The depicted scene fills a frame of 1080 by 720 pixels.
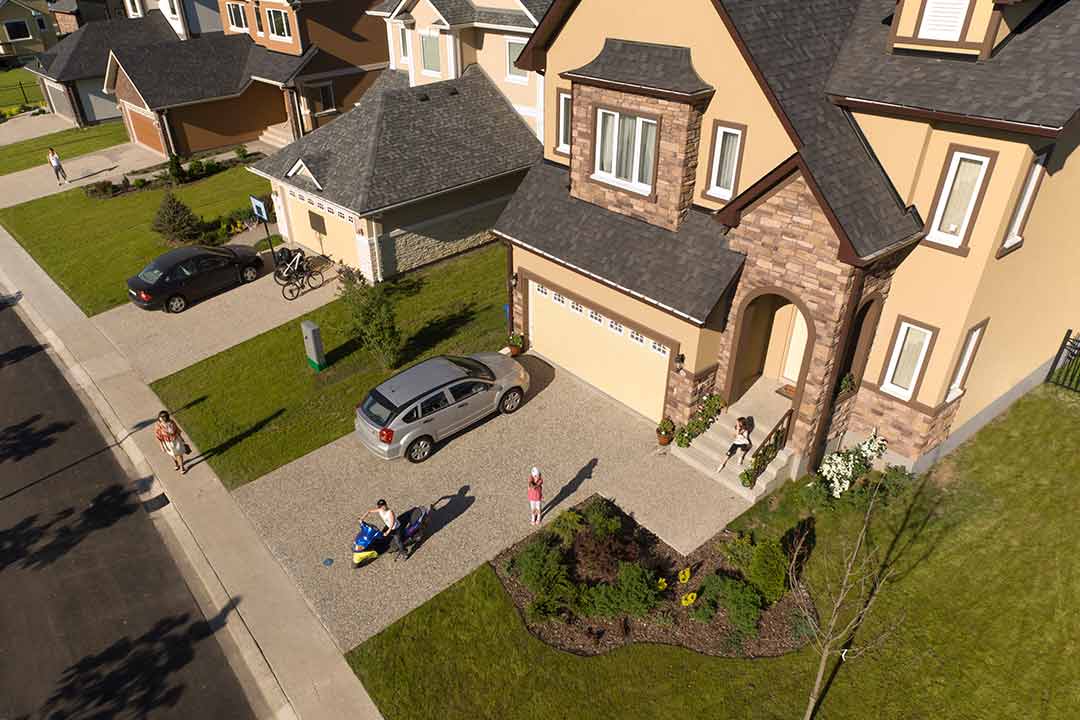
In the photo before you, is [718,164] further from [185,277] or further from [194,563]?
[185,277]

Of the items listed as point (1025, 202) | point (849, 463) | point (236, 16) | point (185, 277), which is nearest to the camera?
point (1025, 202)

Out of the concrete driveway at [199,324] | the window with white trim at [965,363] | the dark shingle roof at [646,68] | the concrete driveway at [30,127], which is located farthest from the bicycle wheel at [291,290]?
the concrete driveway at [30,127]

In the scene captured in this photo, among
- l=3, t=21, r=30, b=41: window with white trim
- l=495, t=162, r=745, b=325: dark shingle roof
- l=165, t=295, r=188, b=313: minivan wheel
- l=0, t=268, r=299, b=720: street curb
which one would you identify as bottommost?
l=0, t=268, r=299, b=720: street curb

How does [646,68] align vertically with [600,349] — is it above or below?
above

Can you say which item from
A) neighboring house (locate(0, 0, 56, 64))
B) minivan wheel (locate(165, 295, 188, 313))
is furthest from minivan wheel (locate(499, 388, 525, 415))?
neighboring house (locate(0, 0, 56, 64))

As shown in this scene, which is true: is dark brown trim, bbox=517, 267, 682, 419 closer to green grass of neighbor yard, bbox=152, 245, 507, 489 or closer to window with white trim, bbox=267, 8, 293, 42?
green grass of neighbor yard, bbox=152, 245, 507, 489

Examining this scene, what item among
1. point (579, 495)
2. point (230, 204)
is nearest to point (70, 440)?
point (579, 495)

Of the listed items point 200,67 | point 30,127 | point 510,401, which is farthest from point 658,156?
point 30,127

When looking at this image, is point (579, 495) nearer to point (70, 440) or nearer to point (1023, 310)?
point (1023, 310)
